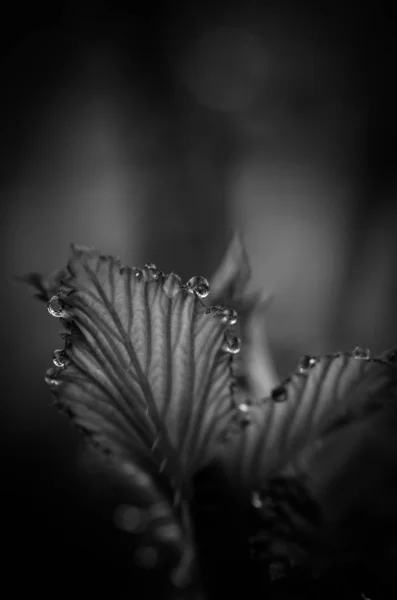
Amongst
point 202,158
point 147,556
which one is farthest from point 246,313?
point 202,158

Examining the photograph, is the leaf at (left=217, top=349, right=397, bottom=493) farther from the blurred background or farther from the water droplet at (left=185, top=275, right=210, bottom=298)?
the blurred background

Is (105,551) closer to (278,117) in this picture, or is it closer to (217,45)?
(278,117)

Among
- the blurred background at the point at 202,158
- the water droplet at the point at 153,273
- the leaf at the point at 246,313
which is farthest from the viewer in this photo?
the blurred background at the point at 202,158

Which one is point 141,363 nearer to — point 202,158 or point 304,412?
point 304,412

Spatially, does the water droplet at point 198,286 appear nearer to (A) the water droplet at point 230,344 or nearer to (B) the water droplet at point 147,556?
(A) the water droplet at point 230,344

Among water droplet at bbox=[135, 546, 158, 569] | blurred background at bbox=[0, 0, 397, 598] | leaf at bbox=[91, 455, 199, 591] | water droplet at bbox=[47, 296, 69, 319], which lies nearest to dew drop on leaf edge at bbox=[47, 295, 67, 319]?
water droplet at bbox=[47, 296, 69, 319]

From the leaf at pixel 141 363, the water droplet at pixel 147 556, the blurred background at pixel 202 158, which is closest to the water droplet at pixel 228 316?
the leaf at pixel 141 363
